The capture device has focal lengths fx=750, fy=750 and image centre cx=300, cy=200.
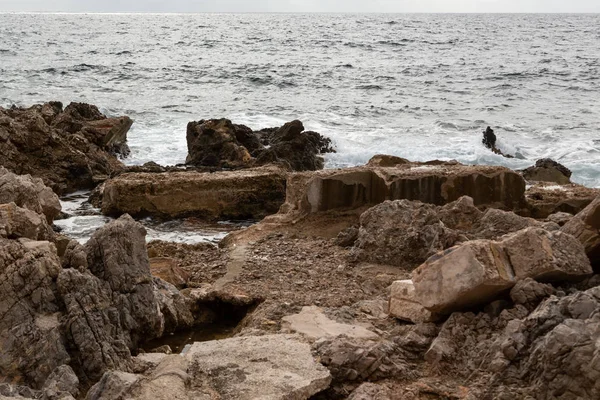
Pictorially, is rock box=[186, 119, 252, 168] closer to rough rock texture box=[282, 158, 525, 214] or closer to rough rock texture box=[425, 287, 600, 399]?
rough rock texture box=[282, 158, 525, 214]

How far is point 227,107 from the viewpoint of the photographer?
85.0ft

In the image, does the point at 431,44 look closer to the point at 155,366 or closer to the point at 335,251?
the point at 335,251

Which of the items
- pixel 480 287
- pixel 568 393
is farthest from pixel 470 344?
pixel 568 393

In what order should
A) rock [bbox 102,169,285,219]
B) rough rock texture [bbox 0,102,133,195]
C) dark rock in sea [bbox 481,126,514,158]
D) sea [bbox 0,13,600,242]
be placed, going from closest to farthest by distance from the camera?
rock [bbox 102,169,285,219], rough rock texture [bbox 0,102,133,195], dark rock in sea [bbox 481,126,514,158], sea [bbox 0,13,600,242]

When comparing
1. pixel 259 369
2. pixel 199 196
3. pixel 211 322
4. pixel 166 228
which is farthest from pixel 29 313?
pixel 199 196

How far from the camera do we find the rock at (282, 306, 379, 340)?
17.0ft

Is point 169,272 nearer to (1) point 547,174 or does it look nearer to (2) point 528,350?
(2) point 528,350

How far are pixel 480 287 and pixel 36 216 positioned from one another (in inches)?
132

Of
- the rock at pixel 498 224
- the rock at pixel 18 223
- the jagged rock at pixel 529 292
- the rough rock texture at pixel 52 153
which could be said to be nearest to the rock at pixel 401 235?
the rock at pixel 498 224

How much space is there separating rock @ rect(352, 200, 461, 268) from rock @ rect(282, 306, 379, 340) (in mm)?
1626

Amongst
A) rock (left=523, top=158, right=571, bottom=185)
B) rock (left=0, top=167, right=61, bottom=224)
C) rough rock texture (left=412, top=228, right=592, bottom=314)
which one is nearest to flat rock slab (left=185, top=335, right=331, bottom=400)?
rough rock texture (left=412, top=228, right=592, bottom=314)

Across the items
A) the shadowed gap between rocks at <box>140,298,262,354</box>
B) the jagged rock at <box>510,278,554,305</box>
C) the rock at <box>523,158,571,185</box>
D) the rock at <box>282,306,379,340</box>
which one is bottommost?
the rock at <box>523,158,571,185</box>

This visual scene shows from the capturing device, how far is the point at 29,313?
4785 mm

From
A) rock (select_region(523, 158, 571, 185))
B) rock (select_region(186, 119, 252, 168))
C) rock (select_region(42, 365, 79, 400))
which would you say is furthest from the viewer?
rock (select_region(186, 119, 252, 168))
